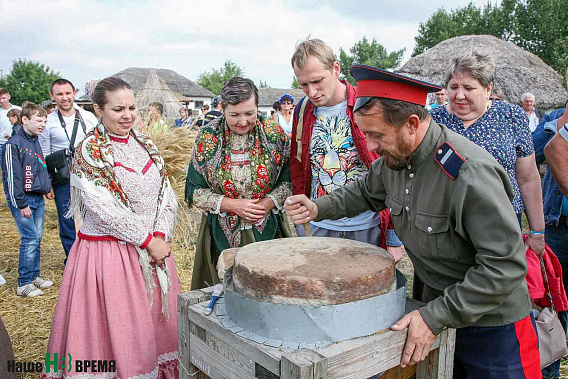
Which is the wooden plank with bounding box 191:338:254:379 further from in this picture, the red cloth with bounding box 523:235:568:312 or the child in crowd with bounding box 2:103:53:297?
the child in crowd with bounding box 2:103:53:297

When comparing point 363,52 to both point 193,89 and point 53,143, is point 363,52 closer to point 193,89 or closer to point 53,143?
point 193,89

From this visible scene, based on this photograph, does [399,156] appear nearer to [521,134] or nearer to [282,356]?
[282,356]

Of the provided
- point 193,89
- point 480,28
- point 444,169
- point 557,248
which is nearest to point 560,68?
point 480,28

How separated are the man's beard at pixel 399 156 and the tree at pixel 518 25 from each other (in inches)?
1323

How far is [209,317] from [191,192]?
54.8 inches

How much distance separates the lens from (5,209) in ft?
28.8

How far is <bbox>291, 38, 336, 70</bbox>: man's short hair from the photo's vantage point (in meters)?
2.51

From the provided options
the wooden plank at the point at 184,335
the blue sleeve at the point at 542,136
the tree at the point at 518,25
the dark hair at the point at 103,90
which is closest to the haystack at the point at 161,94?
the dark hair at the point at 103,90

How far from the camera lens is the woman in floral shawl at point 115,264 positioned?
258 centimetres

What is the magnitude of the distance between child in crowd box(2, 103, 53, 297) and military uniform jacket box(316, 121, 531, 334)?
13.0 feet

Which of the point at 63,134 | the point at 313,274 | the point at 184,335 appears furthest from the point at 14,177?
the point at 313,274

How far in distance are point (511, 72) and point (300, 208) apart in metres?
13.7

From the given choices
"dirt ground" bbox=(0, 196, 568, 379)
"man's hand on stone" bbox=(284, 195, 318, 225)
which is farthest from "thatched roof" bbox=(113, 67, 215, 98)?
"man's hand on stone" bbox=(284, 195, 318, 225)

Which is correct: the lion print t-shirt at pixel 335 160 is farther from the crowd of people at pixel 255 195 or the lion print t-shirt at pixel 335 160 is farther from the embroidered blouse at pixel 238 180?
the embroidered blouse at pixel 238 180
